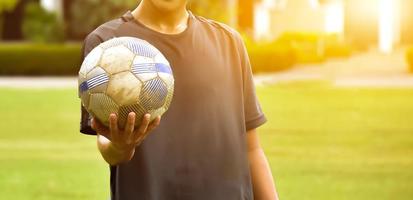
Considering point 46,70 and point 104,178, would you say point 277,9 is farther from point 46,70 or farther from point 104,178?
point 104,178

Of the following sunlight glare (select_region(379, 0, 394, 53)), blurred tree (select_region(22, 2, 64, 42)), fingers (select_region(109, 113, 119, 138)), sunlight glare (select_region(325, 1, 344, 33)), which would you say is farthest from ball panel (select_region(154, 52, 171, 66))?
sunlight glare (select_region(379, 0, 394, 53))

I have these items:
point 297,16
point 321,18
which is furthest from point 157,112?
point 321,18

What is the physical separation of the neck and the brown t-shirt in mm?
22

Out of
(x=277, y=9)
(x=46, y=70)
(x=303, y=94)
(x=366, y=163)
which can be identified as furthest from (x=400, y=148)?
(x=277, y=9)

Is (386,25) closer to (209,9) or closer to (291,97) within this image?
(209,9)

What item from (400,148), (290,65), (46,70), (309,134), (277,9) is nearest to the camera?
(400,148)

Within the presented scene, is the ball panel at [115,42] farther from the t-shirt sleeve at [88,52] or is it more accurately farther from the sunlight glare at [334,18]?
the sunlight glare at [334,18]

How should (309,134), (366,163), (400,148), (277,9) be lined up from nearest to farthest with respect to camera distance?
(366,163) → (400,148) → (309,134) → (277,9)

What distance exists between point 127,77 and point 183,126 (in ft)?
0.70

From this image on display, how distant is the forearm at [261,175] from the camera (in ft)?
10.2

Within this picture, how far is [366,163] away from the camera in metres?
10.8

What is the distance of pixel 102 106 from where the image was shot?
270 centimetres

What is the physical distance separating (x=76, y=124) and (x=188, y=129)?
12.2m

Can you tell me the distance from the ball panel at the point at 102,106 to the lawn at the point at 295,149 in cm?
604
